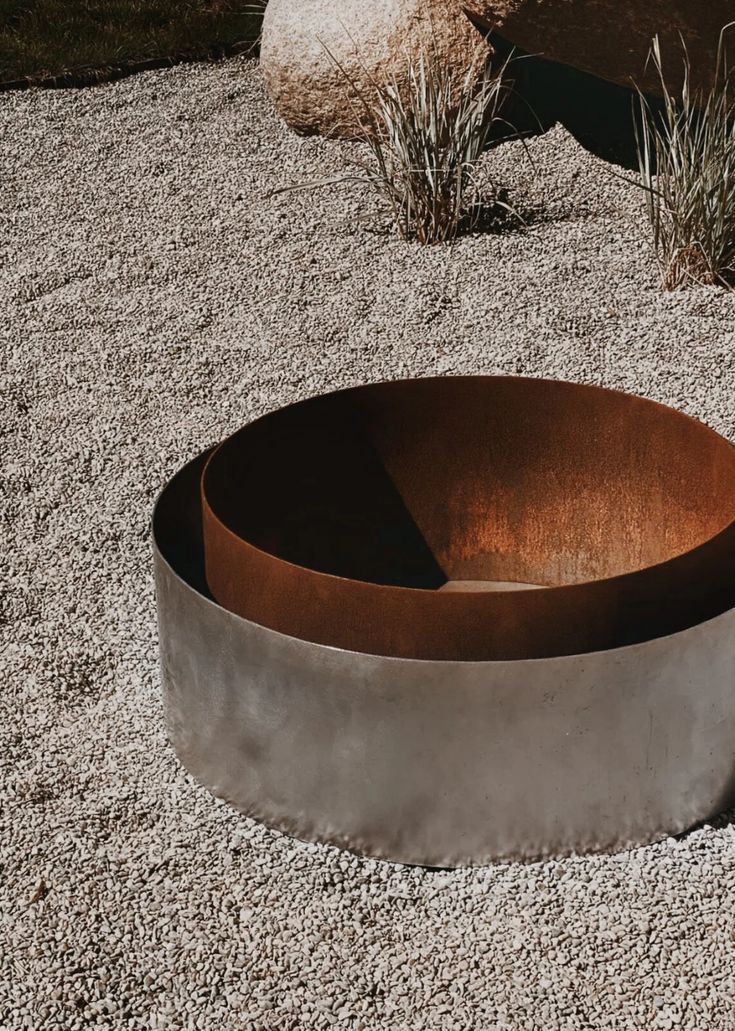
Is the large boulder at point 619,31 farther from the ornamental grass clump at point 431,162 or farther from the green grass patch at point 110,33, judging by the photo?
the green grass patch at point 110,33

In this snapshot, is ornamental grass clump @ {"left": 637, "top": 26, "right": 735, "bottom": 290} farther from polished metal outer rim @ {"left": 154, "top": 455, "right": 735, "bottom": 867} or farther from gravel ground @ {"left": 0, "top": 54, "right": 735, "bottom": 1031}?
polished metal outer rim @ {"left": 154, "top": 455, "right": 735, "bottom": 867}

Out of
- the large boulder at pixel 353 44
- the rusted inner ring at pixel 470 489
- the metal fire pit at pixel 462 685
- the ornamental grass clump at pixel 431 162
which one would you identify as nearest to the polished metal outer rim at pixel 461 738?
the metal fire pit at pixel 462 685

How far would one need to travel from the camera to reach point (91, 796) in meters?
2.29

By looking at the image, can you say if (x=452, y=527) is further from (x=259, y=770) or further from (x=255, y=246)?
(x=255, y=246)

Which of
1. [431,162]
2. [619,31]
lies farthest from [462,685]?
[619,31]

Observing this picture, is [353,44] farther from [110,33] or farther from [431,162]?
[110,33]

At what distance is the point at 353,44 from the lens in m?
4.79

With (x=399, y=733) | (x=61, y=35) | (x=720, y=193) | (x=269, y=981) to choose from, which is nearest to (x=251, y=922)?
(x=269, y=981)

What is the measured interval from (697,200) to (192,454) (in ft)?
5.95

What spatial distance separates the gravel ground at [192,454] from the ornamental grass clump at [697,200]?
104mm

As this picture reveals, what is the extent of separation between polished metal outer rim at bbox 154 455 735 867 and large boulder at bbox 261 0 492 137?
3257mm

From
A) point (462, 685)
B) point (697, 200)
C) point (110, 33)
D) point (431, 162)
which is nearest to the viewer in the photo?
point (462, 685)

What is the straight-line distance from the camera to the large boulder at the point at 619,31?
4066 millimetres

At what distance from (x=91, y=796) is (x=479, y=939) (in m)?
0.80
